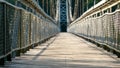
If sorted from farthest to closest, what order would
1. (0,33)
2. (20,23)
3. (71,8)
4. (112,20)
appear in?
(71,8)
(112,20)
(20,23)
(0,33)

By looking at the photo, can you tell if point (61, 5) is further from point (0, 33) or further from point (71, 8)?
point (0, 33)

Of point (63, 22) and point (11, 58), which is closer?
point (11, 58)

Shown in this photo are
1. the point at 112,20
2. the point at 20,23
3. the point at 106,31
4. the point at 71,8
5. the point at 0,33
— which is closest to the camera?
the point at 0,33

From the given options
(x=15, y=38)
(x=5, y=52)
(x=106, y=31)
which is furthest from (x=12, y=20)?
(x=106, y=31)

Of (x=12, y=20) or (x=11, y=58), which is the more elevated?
(x=12, y=20)

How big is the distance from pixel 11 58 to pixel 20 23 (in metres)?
2.40

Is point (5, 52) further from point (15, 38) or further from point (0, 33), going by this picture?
point (15, 38)

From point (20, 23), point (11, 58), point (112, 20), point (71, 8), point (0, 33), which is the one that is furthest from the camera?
point (71, 8)

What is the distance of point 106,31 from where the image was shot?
19.4m

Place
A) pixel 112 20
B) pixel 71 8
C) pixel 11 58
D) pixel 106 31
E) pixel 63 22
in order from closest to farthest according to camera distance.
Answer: pixel 11 58, pixel 112 20, pixel 106 31, pixel 71 8, pixel 63 22

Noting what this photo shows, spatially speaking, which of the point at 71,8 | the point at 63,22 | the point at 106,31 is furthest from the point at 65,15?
the point at 106,31

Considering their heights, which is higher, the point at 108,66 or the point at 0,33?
the point at 0,33

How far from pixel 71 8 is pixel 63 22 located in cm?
2152

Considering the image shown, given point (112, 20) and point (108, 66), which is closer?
point (108, 66)
